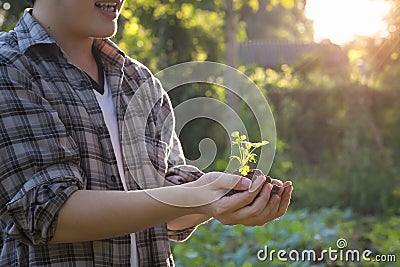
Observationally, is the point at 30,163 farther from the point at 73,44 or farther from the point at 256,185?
the point at 256,185

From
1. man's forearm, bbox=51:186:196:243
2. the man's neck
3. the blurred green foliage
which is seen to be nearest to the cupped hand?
man's forearm, bbox=51:186:196:243

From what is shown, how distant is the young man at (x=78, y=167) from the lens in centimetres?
125

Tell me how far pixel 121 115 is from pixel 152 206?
0.86 ft

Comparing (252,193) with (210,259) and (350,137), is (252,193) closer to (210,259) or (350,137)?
(210,259)

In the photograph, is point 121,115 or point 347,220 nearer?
point 121,115

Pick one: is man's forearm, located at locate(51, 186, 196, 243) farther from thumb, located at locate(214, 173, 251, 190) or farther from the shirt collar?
the shirt collar

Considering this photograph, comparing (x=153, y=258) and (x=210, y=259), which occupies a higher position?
(x=210, y=259)

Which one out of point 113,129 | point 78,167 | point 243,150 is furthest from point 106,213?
point 243,150

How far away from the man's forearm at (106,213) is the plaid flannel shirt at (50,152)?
0.08 feet

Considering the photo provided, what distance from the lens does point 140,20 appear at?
684 cm

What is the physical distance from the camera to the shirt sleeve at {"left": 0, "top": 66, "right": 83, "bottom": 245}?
124cm

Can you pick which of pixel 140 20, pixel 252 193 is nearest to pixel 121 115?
pixel 252 193

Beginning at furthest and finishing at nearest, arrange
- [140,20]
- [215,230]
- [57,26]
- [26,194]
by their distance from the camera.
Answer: [140,20] → [215,230] → [57,26] → [26,194]

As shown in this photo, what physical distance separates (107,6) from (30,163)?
38cm
